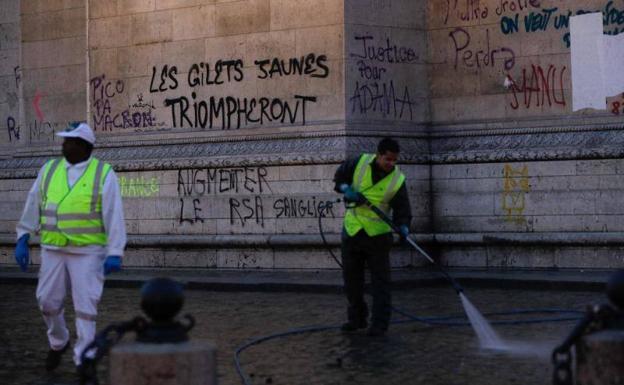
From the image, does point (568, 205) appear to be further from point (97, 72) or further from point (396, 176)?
point (97, 72)

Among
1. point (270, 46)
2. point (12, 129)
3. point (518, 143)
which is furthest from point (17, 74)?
point (518, 143)

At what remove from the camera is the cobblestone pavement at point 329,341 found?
9.34 metres

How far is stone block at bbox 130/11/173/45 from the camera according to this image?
61.6ft

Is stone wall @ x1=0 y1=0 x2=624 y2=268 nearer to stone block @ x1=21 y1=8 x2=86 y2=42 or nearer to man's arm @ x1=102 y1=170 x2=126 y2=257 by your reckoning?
stone block @ x1=21 y1=8 x2=86 y2=42

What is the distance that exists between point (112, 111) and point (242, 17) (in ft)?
8.85

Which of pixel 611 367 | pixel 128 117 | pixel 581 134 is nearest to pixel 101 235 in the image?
pixel 611 367

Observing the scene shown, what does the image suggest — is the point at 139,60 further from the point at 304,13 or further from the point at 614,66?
the point at 614,66

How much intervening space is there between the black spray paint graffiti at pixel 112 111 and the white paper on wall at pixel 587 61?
589 centimetres

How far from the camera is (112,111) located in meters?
19.5

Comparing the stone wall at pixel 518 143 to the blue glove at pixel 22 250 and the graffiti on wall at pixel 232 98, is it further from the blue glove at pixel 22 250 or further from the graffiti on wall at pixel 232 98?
A: the blue glove at pixel 22 250

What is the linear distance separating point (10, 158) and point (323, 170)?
6701mm

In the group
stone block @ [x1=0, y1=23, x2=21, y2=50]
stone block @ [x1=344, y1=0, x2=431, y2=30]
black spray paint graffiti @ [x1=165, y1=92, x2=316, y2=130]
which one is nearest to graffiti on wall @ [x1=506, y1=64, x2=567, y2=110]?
stone block @ [x1=344, y1=0, x2=431, y2=30]

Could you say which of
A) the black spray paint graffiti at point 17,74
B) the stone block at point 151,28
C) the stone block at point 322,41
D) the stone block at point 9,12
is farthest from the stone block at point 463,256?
the stone block at point 9,12

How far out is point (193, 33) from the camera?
18531 mm
